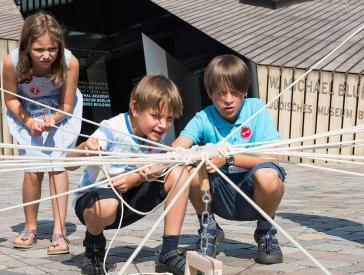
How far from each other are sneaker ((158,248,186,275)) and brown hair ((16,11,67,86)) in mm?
1287

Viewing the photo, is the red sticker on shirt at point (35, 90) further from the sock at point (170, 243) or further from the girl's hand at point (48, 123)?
the sock at point (170, 243)

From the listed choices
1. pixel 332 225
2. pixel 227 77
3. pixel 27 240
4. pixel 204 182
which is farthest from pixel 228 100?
pixel 332 225

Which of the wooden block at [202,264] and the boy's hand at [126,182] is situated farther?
the boy's hand at [126,182]

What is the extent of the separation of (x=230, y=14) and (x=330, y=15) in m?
1.68

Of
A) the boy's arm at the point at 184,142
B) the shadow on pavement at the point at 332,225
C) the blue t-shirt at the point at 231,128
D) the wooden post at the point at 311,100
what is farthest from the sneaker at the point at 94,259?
the wooden post at the point at 311,100

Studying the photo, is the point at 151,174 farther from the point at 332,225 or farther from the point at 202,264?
the point at 332,225

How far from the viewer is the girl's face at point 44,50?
3.86 metres

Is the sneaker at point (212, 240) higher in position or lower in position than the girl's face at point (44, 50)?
lower

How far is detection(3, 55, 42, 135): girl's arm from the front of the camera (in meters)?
4.00

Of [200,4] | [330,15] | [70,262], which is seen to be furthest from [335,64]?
[70,262]

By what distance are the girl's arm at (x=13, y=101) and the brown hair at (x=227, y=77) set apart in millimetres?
1093

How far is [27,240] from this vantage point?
4039 mm

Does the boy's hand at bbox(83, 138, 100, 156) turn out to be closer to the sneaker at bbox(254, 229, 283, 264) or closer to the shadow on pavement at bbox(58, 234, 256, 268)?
the shadow on pavement at bbox(58, 234, 256, 268)

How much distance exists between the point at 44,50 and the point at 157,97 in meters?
1.06
